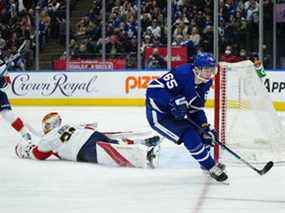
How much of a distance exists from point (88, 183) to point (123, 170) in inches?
24.9

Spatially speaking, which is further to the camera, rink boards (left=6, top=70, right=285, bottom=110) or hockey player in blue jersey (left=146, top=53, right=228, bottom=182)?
rink boards (left=6, top=70, right=285, bottom=110)

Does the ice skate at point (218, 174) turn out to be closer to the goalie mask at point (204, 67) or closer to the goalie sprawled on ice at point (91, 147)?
the goalie mask at point (204, 67)

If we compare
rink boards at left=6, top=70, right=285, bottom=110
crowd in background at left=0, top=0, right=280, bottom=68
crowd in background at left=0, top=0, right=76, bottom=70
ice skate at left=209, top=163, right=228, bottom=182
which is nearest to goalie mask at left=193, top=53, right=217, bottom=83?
ice skate at left=209, top=163, right=228, bottom=182

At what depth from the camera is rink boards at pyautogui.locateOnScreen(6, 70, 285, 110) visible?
12938 millimetres

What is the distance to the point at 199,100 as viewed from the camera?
5480 millimetres

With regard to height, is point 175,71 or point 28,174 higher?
point 175,71

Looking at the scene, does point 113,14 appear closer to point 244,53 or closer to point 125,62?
point 125,62

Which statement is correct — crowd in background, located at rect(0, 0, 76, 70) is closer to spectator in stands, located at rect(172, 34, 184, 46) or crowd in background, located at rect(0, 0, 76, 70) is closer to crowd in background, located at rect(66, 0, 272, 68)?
crowd in background, located at rect(66, 0, 272, 68)

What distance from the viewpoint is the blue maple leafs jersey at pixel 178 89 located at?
528 cm

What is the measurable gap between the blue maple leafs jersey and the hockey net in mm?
540

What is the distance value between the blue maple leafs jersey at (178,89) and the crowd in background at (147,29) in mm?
6976

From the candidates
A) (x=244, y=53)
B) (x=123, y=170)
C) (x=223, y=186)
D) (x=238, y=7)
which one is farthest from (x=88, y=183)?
(x=238, y=7)

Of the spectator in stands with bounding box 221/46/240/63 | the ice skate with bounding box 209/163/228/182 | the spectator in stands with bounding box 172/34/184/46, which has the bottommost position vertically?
the ice skate with bounding box 209/163/228/182

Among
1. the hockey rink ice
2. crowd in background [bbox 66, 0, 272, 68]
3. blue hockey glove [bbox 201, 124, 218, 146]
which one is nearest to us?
the hockey rink ice
